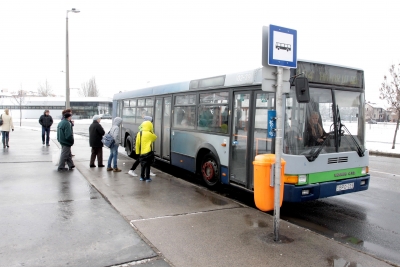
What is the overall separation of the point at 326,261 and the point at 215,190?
425 cm

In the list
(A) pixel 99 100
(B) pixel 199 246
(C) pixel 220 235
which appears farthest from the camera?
(A) pixel 99 100

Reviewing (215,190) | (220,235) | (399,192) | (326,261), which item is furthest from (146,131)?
(399,192)

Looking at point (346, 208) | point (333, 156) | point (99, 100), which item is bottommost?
point (346, 208)

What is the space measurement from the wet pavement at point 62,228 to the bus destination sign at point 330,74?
4064 millimetres

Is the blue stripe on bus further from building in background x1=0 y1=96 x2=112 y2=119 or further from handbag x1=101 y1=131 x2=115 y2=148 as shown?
building in background x1=0 y1=96 x2=112 y2=119

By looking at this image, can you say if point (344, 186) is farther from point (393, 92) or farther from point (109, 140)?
point (393, 92)

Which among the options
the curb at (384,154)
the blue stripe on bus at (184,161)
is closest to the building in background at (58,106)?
the curb at (384,154)

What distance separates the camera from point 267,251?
438 centimetres

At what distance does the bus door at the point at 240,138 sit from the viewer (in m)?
6.85

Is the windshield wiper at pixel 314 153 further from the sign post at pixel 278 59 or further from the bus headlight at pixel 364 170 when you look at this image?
the sign post at pixel 278 59

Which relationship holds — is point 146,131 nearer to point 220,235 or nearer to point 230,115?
point 230,115

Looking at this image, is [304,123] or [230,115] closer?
[304,123]

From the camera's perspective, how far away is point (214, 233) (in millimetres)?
4992

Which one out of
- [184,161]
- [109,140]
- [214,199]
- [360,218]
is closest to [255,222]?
[214,199]
